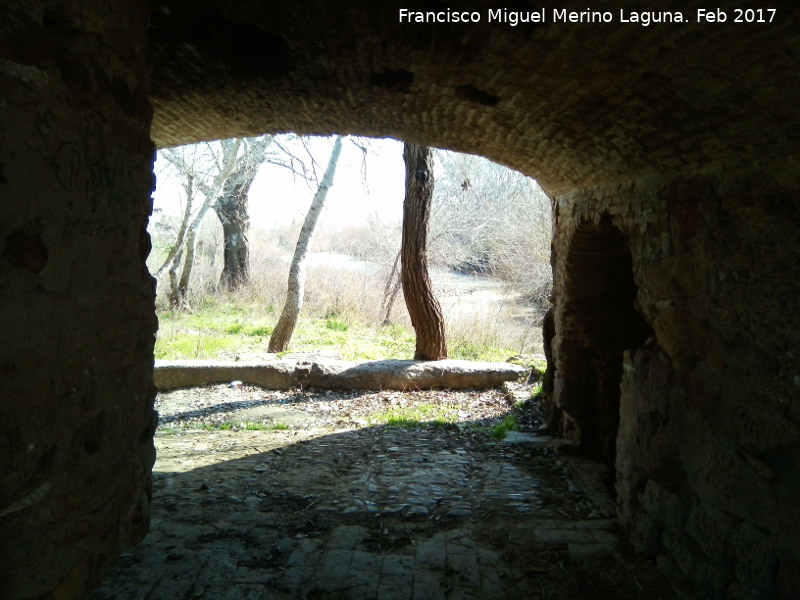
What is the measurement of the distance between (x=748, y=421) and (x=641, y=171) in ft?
4.19

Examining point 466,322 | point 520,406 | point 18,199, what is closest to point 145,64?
point 18,199

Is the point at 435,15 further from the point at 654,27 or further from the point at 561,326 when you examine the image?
the point at 561,326

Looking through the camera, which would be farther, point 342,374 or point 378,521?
point 342,374

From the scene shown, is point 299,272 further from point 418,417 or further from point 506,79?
point 506,79

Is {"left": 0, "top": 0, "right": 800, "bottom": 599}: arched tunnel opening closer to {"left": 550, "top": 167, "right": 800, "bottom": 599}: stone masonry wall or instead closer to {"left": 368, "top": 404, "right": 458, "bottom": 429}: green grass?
{"left": 550, "top": 167, "right": 800, "bottom": 599}: stone masonry wall

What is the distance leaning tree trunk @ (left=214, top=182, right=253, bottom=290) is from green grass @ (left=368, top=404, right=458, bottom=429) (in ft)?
29.4

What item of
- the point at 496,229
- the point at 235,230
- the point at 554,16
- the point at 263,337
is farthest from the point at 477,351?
the point at 235,230

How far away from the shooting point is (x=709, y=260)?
2346 millimetres

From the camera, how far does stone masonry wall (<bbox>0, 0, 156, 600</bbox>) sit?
137cm

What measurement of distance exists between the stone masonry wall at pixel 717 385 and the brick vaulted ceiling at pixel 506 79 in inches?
7.1

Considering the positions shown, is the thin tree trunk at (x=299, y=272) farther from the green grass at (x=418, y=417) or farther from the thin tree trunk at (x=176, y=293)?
the thin tree trunk at (x=176, y=293)

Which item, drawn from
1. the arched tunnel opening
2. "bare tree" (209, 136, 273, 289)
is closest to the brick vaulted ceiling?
the arched tunnel opening

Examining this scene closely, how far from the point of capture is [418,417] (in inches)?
233

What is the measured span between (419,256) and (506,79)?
5399 mm
